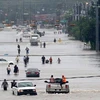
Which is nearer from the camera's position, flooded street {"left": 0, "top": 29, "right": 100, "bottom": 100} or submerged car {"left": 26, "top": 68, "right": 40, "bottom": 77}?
flooded street {"left": 0, "top": 29, "right": 100, "bottom": 100}

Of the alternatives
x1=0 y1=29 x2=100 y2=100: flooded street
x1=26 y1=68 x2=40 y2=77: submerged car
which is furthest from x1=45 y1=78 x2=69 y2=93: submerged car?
x1=26 y1=68 x2=40 y2=77: submerged car

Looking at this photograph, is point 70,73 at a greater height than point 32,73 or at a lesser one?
lesser

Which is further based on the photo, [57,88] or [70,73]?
[70,73]

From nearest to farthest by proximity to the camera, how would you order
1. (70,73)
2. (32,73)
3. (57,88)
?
(57,88)
(32,73)
(70,73)

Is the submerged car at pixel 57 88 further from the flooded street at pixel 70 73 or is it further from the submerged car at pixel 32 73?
the submerged car at pixel 32 73

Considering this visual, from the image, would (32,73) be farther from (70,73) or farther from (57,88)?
(57,88)

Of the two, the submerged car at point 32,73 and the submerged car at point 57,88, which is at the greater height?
the submerged car at point 57,88

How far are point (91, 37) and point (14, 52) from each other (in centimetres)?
937

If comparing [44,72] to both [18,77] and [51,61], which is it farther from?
[51,61]

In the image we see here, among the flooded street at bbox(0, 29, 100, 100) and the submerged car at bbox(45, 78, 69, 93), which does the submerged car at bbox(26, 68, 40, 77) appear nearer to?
the flooded street at bbox(0, 29, 100, 100)

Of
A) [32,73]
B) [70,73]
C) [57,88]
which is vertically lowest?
[70,73]

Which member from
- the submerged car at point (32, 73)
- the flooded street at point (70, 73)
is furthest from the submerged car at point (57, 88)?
the submerged car at point (32, 73)

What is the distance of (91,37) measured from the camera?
3039 inches

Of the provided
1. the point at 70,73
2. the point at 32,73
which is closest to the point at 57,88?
the point at 32,73
